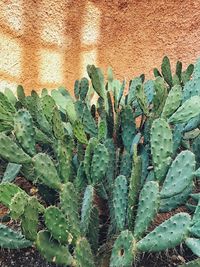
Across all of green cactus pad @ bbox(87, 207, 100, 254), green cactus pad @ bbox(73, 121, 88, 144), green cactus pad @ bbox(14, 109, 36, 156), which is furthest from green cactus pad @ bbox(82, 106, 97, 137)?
green cactus pad @ bbox(87, 207, 100, 254)

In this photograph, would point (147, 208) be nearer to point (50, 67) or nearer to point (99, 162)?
point (99, 162)

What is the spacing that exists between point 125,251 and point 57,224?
242mm

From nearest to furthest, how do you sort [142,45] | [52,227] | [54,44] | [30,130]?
[52,227] < [30,130] < [54,44] < [142,45]

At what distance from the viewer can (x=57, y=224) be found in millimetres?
1687

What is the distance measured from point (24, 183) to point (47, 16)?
45.6 inches

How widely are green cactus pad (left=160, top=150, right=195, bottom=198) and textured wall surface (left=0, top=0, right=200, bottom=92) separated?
1.55 meters

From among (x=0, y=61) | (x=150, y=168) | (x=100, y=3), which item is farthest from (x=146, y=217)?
(x=100, y=3)

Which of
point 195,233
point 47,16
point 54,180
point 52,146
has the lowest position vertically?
point 195,233

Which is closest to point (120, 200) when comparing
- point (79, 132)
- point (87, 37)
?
point (79, 132)

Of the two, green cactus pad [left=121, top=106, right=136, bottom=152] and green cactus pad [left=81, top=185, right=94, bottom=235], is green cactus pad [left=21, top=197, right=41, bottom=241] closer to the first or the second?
green cactus pad [left=81, top=185, right=94, bottom=235]

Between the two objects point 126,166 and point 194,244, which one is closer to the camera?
point 194,244

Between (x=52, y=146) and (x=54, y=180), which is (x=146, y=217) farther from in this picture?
(x=52, y=146)

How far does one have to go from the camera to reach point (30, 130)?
1.98m

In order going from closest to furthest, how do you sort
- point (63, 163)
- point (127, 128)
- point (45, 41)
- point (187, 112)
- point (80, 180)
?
1. point (63, 163)
2. point (80, 180)
3. point (187, 112)
4. point (127, 128)
5. point (45, 41)
